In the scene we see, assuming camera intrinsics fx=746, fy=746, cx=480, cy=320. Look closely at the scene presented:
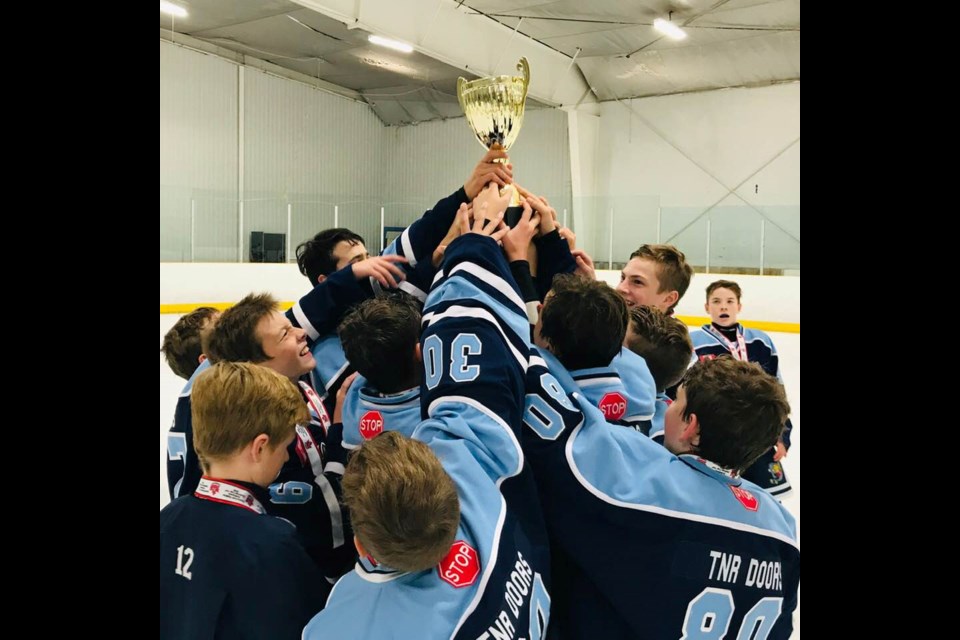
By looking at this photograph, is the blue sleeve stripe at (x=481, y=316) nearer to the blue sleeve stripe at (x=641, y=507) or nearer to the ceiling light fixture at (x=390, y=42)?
the blue sleeve stripe at (x=641, y=507)

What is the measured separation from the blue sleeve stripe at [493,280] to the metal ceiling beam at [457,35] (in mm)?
7811

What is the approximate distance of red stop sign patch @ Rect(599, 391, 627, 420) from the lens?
1.34m

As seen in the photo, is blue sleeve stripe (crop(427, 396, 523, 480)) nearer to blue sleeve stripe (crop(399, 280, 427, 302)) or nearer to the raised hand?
the raised hand

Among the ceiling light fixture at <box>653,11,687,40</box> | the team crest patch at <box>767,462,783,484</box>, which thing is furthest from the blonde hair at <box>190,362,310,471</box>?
the ceiling light fixture at <box>653,11,687,40</box>

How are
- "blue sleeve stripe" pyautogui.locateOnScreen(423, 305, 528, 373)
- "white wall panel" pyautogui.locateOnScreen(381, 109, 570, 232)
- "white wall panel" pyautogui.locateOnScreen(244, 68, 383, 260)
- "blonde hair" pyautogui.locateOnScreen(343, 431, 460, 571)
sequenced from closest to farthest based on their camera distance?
"blonde hair" pyautogui.locateOnScreen(343, 431, 460, 571) → "blue sleeve stripe" pyautogui.locateOnScreen(423, 305, 528, 373) → "white wall panel" pyautogui.locateOnScreen(244, 68, 383, 260) → "white wall panel" pyautogui.locateOnScreen(381, 109, 570, 232)

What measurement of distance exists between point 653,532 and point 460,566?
308mm

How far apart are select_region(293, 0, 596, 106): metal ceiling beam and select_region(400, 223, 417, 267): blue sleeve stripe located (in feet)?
24.3

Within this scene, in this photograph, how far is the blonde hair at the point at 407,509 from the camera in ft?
3.10

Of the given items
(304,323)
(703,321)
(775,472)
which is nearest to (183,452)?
(304,323)

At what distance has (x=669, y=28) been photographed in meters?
9.93
